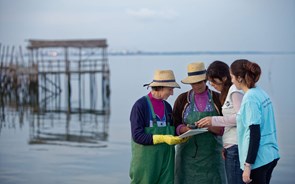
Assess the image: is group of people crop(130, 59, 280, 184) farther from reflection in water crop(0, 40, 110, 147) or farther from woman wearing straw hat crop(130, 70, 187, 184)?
reflection in water crop(0, 40, 110, 147)

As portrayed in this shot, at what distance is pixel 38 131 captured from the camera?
23.2 metres

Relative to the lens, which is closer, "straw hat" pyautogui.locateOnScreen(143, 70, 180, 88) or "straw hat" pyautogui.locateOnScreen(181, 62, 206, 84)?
"straw hat" pyautogui.locateOnScreen(143, 70, 180, 88)

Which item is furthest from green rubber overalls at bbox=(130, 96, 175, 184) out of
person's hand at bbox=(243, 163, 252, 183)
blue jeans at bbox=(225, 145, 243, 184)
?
person's hand at bbox=(243, 163, 252, 183)

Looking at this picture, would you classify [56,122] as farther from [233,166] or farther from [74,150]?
[233,166]

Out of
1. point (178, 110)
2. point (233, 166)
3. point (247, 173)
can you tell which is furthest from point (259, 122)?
point (178, 110)

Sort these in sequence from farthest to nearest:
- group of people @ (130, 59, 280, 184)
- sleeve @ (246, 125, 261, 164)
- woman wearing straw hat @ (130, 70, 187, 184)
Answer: woman wearing straw hat @ (130, 70, 187, 184)
group of people @ (130, 59, 280, 184)
sleeve @ (246, 125, 261, 164)

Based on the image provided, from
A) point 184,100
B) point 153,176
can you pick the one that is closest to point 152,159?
point 153,176

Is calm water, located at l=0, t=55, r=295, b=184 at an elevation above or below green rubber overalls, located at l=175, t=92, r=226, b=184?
below

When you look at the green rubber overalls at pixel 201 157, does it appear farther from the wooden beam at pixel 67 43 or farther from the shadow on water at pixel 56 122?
the wooden beam at pixel 67 43

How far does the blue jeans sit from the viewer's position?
4.94 meters

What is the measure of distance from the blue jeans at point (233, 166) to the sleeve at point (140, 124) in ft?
2.14

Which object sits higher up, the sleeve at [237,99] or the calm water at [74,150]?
the sleeve at [237,99]

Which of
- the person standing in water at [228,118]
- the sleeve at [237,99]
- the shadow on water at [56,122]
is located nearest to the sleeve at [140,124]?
the person standing in water at [228,118]

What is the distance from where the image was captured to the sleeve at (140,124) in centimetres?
519
